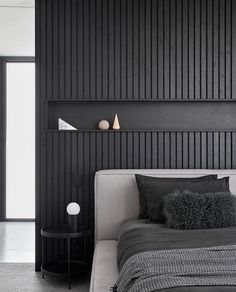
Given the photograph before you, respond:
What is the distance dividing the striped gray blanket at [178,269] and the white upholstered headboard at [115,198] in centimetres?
149

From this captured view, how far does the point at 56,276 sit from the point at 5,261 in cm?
104

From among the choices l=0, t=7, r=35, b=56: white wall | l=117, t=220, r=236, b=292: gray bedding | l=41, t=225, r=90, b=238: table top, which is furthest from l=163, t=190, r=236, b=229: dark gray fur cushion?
l=0, t=7, r=35, b=56: white wall

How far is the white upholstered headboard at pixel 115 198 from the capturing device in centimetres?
402

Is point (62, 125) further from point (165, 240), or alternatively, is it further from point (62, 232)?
point (165, 240)

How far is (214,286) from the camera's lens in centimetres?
191

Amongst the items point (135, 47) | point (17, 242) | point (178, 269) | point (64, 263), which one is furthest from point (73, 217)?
point (17, 242)

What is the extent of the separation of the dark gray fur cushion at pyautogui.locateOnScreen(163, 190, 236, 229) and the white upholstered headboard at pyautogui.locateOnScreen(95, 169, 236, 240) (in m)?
0.58

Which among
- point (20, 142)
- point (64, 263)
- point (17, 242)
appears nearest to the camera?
point (64, 263)

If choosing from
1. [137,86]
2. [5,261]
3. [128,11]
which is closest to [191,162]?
[137,86]

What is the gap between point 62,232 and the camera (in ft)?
12.5

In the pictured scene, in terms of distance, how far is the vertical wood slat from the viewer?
14.0ft

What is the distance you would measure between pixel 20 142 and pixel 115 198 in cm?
357

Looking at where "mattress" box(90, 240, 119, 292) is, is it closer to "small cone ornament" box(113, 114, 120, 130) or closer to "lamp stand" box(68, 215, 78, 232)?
"lamp stand" box(68, 215, 78, 232)

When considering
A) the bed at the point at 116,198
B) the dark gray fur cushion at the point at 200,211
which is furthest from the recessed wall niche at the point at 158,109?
the dark gray fur cushion at the point at 200,211
